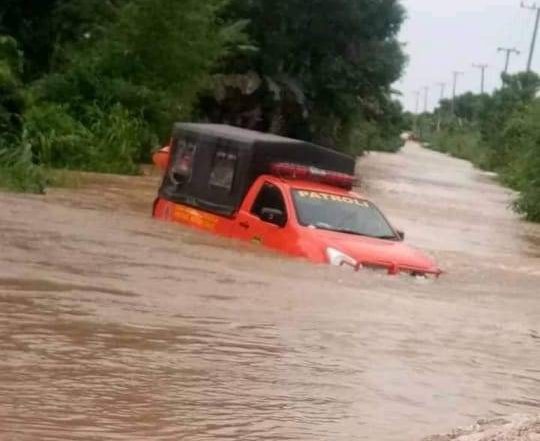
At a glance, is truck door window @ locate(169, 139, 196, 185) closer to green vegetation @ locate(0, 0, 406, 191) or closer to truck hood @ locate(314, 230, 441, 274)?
truck hood @ locate(314, 230, 441, 274)

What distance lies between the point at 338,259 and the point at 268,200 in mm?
1751

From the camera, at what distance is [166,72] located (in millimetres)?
33094

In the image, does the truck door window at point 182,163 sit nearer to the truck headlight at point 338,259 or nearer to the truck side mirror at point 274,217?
the truck side mirror at point 274,217

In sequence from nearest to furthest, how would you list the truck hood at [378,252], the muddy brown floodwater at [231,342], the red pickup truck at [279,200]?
the muddy brown floodwater at [231,342], the truck hood at [378,252], the red pickup truck at [279,200]

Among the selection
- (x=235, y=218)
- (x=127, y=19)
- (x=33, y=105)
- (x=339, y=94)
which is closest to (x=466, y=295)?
(x=235, y=218)

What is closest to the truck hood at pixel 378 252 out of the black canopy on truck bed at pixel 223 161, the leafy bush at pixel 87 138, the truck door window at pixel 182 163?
the black canopy on truck bed at pixel 223 161

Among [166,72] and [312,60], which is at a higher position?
[312,60]

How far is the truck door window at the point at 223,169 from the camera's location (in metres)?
15.4

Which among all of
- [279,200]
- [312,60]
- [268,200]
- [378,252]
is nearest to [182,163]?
[268,200]

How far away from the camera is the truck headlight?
12938 mm

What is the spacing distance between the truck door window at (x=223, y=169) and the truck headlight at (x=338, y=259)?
2514 millimetres

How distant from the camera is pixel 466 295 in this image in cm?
1285

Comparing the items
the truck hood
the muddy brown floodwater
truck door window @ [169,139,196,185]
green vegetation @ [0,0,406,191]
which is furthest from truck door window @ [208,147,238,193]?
green vegetation @ [0,0,406,191]

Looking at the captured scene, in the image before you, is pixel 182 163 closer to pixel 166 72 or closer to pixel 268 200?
pixel 268 200
